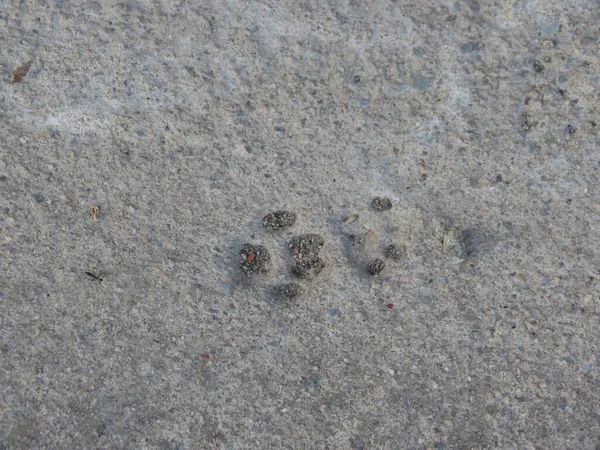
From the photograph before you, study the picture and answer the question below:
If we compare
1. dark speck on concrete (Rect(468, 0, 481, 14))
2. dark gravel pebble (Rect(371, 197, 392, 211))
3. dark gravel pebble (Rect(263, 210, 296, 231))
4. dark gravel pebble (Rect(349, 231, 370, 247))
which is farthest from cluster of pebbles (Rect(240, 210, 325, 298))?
dark speck on concrete (Rect(468, 0, 481, 14))

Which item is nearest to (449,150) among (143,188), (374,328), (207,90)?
(374,328)

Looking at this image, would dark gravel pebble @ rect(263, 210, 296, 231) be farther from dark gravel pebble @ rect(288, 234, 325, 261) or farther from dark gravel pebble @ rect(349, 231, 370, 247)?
dark gravel pebble @ rect(349, 231, 370, 247)

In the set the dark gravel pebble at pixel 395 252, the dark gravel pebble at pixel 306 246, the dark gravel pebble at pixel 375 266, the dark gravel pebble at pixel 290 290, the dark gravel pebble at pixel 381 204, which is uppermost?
the dark gravel pebble at pixel 381 204

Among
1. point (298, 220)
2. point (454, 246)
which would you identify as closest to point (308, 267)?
point (298, 220)

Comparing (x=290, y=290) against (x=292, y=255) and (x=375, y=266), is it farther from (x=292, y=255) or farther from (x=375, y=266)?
(x=375, y=266)

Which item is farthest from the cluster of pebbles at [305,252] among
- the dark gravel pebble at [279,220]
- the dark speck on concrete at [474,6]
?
the dark speck on concrete at [474,6]

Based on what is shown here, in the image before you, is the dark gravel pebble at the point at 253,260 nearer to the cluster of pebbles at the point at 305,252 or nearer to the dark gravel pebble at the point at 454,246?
the cluster of pebbles at the point at 305,252

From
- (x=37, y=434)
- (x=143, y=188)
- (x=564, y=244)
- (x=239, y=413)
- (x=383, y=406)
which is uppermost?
(x=564, y=244)

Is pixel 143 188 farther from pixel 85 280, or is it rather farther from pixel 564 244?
pixel 564 244
